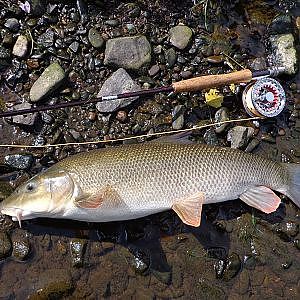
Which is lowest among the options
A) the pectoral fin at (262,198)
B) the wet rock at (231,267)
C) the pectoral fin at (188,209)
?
the wet rock at (231,267)

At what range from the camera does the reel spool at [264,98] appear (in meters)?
4.80

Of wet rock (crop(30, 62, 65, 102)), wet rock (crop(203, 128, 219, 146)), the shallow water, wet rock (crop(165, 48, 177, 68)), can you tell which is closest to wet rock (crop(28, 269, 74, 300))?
the shallow water

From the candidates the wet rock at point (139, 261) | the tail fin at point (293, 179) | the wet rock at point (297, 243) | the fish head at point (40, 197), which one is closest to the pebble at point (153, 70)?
the fish head at point (40, 197)

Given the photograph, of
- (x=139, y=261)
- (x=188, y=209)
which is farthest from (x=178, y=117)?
(x=139, y=261)

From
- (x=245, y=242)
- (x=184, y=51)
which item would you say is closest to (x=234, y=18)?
(x=184, y=51)

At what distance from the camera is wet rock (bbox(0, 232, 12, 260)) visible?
4398mm

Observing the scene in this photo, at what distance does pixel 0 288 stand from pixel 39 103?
169cm

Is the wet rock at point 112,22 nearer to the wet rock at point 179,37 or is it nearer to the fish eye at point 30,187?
the wet rock at point 179,37

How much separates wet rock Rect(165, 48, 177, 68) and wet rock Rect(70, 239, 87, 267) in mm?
1922

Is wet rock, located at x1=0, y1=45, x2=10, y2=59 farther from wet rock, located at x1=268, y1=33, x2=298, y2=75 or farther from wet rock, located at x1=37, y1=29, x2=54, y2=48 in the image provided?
wet rock, located at x1=268, y1=33, x2=298, y2=75

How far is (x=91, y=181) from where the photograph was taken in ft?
13.7

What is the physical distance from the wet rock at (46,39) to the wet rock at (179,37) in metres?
1.16

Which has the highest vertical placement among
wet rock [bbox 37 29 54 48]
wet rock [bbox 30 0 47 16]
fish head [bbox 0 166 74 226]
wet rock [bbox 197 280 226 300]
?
wet rock [bbox 30 0 47 16]

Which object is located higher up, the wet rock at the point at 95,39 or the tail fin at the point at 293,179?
the wet rock at the point at 95,39
